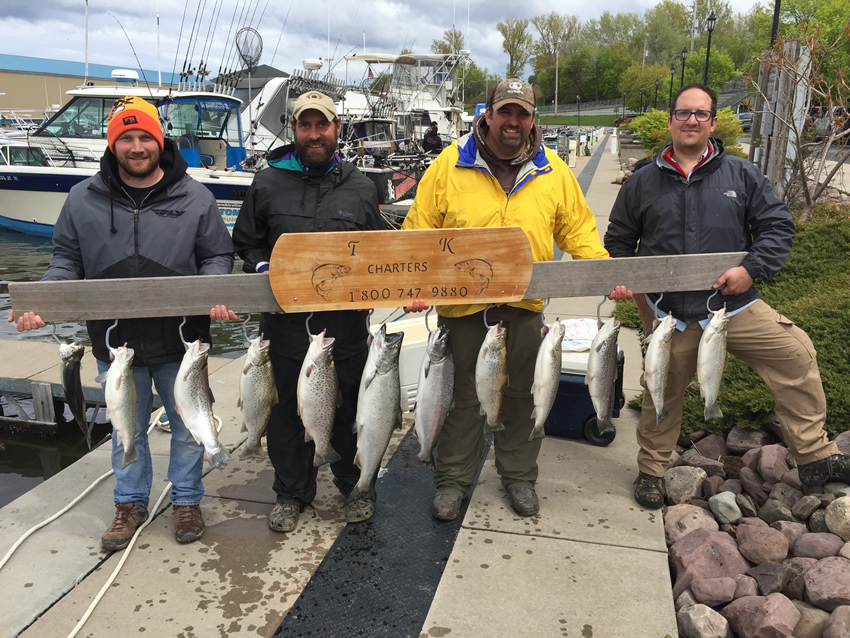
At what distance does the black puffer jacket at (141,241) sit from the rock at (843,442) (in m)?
4.06

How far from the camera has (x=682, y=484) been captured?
4.28 m

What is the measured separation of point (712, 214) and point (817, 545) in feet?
6.33

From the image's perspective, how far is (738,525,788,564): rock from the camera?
3.59 metres

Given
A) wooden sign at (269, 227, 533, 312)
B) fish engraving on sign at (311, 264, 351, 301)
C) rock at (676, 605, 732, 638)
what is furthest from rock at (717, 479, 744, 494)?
fish engraving on sign at (311, 264, 351, 301)

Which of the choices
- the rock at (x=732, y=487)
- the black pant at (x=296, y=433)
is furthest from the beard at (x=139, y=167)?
the rock at (x=732, y=487)

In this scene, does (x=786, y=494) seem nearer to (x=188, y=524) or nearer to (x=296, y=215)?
(x=296, y=215)

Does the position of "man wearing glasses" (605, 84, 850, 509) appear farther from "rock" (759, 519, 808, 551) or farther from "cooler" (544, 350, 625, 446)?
"cooler" (544, 350, 625, 446)

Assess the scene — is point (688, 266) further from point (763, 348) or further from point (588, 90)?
point (588, 90)

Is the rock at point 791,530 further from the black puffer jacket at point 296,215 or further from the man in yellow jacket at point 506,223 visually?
the black puffer jacket at point 296,215

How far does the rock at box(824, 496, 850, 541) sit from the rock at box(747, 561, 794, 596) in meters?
0.58

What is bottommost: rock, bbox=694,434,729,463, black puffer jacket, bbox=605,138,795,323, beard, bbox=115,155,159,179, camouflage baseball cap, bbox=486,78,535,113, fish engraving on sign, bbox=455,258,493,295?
rock, bbox=694,434,729,463

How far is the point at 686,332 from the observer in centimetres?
384

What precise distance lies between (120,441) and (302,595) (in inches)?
50.9

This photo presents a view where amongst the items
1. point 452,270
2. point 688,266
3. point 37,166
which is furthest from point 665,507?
point 37,166
